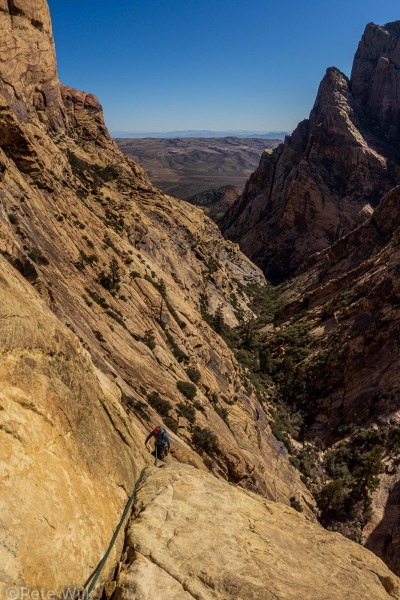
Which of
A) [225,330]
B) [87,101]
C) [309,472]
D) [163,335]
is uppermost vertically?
[87,101]

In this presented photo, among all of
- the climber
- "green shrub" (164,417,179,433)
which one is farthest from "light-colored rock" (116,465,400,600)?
"green shrub" (164,417,179,433)

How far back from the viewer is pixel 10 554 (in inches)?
225

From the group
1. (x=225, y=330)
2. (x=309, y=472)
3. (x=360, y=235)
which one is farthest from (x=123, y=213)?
(x=360, y=235)

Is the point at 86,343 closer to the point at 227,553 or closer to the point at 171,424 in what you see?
the point at 171,424

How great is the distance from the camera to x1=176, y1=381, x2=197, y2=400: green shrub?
24.6 meters

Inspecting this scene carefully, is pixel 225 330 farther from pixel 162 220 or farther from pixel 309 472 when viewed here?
pixel 309 472

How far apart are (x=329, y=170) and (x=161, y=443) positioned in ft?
345

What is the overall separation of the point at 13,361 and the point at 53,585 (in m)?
4.17

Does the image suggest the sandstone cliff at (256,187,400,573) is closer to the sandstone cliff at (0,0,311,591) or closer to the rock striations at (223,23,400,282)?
the sandstone cliff at (0,0,311,591)

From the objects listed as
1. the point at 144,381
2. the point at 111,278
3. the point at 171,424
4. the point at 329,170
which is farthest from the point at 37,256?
the point at 329,170

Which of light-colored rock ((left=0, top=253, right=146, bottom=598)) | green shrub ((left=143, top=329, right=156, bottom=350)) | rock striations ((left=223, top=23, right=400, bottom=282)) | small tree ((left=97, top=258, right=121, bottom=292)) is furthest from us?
rock striations ((left=223, top=23, right=400, bottom=282))

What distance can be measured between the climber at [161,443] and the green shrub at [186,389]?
10.3 m

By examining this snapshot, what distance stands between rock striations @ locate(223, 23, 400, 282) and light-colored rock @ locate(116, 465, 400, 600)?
293ft

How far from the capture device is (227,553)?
878 centimetres
